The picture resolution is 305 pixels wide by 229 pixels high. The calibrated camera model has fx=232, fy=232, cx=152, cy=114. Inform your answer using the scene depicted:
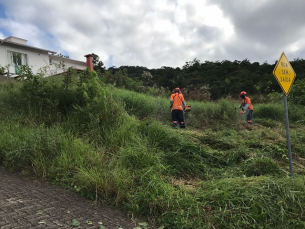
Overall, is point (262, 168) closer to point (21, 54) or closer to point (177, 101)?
point (177, 101)

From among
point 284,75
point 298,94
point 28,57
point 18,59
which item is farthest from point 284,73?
point 28,57

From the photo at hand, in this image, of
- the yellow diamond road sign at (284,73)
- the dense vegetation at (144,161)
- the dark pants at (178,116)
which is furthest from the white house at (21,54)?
the yellow diamond road sign at (284,73)

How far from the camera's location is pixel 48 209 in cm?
297

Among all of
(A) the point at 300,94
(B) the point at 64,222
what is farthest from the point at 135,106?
(A) the point at 300,94

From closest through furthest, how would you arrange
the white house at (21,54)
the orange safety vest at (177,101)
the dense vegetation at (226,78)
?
the orange safety vest at (177,101), the white house at (21,54), the dense vegetation at (226,78)

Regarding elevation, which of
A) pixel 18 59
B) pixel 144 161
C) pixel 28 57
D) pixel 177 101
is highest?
pixel 28 57

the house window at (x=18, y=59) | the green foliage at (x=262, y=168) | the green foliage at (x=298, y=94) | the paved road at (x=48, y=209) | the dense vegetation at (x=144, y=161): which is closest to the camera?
the paved road at (x=48, y=209)

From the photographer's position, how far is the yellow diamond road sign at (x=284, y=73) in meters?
4.13

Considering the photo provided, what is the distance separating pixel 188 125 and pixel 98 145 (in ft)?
16.2

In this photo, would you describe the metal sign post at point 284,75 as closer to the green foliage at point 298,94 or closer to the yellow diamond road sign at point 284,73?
the yellow diamond road sign at point 284,73

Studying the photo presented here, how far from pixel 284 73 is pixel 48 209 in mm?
4452

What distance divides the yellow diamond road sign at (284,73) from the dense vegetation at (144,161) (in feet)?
4.53

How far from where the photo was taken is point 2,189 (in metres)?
3.47

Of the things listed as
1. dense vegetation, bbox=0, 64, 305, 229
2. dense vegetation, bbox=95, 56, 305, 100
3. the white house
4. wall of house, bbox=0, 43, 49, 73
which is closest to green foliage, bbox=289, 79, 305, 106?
dense vegetation, bbox=95, 56, 305, 100
